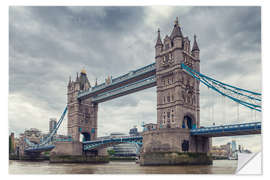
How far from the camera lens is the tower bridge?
3947 centimetres

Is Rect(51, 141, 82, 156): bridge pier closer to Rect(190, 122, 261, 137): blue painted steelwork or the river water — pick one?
the river water

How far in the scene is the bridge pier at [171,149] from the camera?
3900cm

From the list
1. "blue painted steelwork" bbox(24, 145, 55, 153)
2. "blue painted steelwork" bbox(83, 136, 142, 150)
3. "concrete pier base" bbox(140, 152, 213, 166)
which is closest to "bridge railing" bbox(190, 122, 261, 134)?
"concrete pier base" bbox(140, 152, 213, 166)

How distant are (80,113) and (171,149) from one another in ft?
129

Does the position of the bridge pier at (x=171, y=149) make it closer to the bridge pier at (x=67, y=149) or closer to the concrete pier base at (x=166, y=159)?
the concrete pier base at (x=166, y=159)

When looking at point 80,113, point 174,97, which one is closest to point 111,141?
point 80,113

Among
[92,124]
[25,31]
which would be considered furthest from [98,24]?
[92,124]

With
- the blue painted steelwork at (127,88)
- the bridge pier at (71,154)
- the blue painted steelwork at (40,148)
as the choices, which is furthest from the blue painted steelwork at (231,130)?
the blue painted steelwork at (40,148)

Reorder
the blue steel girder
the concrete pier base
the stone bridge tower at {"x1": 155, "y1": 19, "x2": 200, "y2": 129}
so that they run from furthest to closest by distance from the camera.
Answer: the blue steel girder, the stone bridge tower at {"x1": 155, "y1": 19, "x2": 200, "y2": 129}, the concrete pier base

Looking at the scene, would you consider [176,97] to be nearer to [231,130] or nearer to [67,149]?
[231,130]

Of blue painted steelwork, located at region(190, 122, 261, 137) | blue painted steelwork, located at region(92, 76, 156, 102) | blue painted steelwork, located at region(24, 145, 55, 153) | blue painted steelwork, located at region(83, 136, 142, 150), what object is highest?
blue painted steelwork, located at region(92, 76, 156, 102)

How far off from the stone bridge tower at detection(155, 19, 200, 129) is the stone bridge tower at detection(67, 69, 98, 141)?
1222 inches

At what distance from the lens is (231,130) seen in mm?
39375
